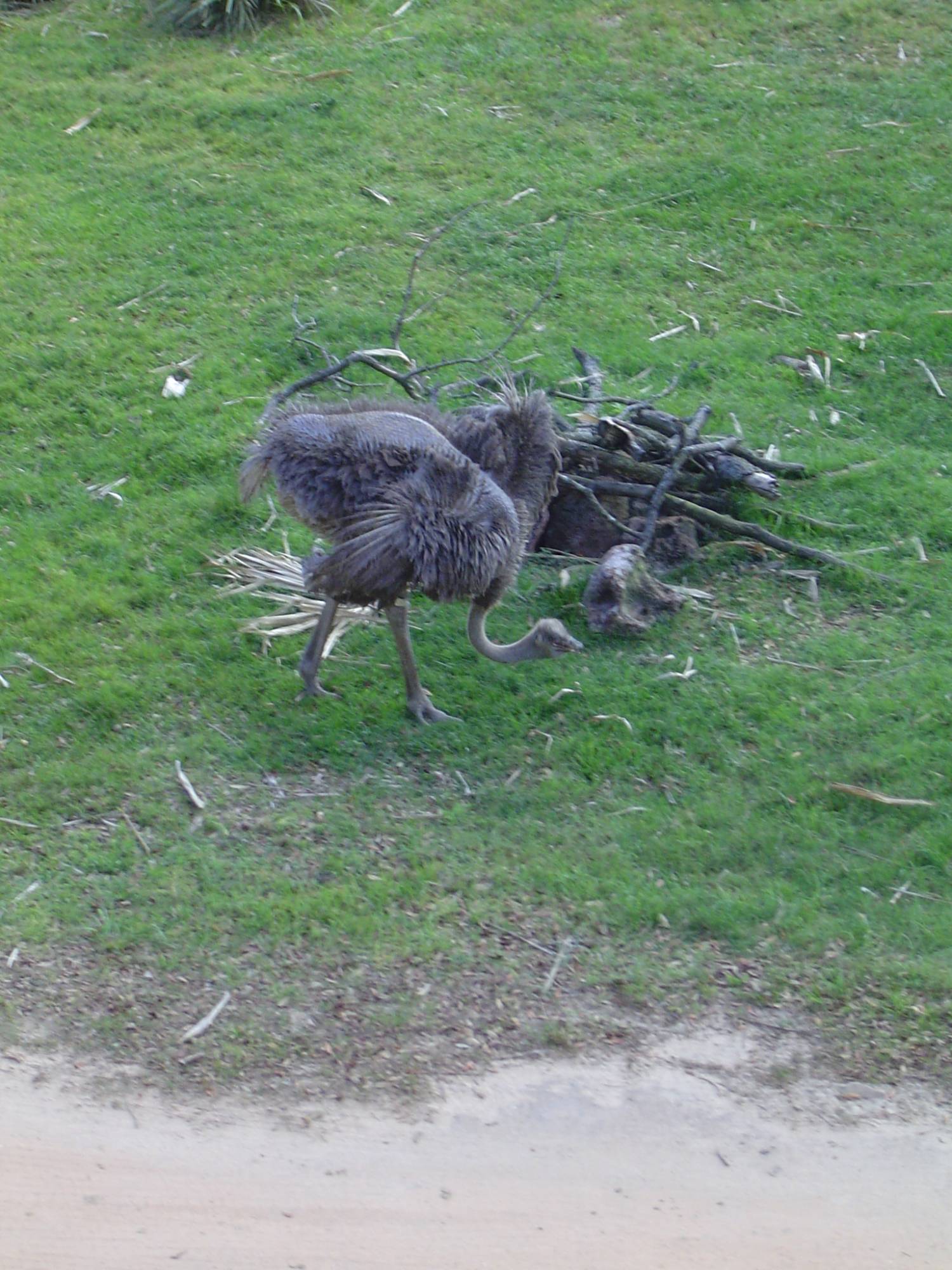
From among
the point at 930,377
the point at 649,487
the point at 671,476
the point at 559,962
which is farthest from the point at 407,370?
the point at 559,962

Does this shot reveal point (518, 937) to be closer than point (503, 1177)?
No

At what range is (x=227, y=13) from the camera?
42.5 feet

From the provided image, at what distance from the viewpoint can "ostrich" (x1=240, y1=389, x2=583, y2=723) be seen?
597cm

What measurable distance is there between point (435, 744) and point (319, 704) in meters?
0.63

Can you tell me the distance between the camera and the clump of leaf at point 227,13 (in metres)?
13.0

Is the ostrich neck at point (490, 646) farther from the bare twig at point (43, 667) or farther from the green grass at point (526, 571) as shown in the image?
the bare twig at point (43, 667)

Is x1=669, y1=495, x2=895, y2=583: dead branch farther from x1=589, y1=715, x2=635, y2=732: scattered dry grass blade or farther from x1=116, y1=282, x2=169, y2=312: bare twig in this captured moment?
x1=116, y1=282, x2=169, y2=312: bare twig

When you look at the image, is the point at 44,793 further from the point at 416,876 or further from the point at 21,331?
the point at 21,331

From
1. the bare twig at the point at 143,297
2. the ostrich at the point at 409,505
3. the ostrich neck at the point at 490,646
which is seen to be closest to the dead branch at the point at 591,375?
the ostrich at the point at 409,505

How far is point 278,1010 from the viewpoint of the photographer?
486 centimetres

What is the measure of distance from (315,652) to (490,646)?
2.80 ft

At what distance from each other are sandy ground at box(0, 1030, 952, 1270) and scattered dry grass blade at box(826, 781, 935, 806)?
151 cm

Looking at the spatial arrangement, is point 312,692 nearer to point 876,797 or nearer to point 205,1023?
point 205,1023

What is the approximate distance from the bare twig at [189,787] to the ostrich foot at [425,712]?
1127 mm
